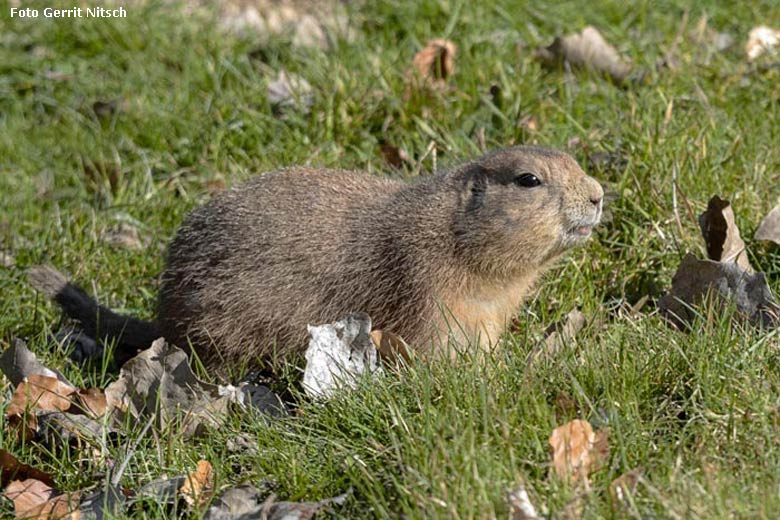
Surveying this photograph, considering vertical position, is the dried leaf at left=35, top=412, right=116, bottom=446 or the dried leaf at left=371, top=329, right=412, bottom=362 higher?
the dried leaf at left=371, top=329, right=412, bottom=362

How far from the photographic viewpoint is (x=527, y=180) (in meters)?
4.90

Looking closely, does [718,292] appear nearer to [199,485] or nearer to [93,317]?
[199,485]

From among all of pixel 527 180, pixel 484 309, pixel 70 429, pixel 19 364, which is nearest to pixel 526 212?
pixel 527 180

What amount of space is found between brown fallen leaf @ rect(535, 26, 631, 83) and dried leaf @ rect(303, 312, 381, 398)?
2724 millimetres

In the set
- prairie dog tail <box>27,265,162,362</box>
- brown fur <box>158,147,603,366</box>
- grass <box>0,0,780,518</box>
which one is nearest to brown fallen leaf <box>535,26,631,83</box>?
grass <box>0,0,780,518</box>

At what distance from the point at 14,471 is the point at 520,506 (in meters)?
1.89

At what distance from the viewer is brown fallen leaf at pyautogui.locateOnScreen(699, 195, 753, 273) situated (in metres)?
4.98

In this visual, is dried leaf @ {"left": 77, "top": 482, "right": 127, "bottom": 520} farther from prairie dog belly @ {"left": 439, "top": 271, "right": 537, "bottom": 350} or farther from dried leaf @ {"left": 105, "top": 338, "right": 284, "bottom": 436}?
prairie dog belly @ {"left": 439, "top": 271, "right": 537, "bottom": 350}

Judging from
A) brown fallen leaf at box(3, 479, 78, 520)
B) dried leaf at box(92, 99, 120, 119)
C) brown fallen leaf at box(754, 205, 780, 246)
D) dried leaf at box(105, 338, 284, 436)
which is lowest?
brown fallen leaf at box(3, 479, 78, 520)

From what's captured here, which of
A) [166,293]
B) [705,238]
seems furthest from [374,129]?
[705,238]

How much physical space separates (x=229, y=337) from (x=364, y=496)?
166 centimetres

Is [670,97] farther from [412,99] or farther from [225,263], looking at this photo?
[225,263]

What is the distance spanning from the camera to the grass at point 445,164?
142 inches

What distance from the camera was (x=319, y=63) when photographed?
23.0 feet
